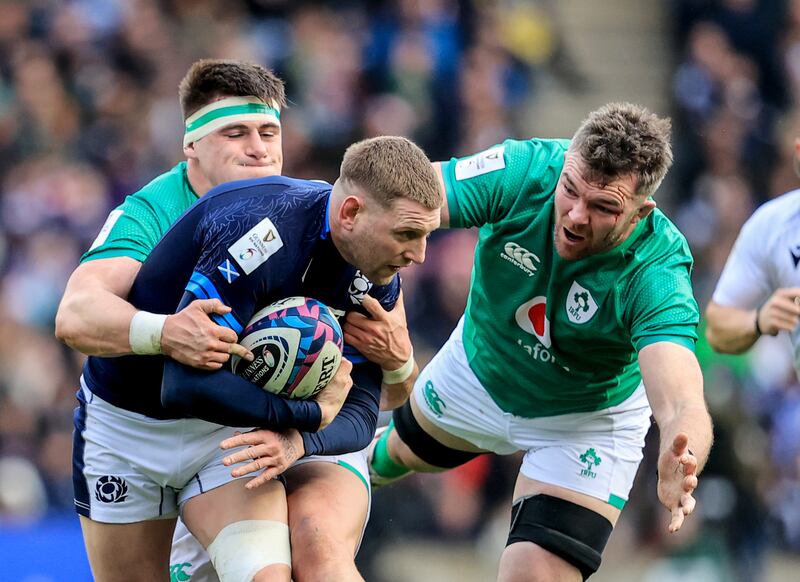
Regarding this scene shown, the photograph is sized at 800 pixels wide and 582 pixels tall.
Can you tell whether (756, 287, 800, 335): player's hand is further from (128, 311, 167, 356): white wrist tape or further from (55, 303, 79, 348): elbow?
(55, 303, 79, 348): elbow

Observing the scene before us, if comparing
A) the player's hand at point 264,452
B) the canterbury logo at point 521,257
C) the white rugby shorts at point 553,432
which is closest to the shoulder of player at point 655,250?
the canterbury logo at point 521,257

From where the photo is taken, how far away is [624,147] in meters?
5.11

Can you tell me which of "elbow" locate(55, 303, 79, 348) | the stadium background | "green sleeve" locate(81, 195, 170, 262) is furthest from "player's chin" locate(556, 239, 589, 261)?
the stadium background

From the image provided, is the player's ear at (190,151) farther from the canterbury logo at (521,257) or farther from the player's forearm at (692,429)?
the player's forearm at (692,429)

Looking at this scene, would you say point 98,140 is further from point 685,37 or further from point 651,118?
point 651,118

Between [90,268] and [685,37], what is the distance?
9.43 metres

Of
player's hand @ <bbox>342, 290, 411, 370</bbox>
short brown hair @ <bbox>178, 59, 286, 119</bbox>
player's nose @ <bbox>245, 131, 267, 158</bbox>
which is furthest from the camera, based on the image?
short brown hair @ <bbox>178, 59, 286, 119</bbox>

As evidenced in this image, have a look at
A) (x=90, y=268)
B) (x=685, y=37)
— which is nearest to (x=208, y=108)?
(x=90, y=268)

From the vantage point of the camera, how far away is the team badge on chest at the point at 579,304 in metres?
5.43

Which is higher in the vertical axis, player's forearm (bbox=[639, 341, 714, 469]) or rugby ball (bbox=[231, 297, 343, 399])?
rugby ball (bbox=[231, 297, 343, 399])

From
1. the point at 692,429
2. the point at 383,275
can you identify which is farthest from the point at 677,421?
the point at 383,275

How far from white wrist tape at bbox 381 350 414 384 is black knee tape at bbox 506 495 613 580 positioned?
870 millimetres

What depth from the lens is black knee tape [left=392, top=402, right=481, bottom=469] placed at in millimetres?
6430

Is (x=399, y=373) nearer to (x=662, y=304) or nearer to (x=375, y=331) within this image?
(x=375, y=331)
